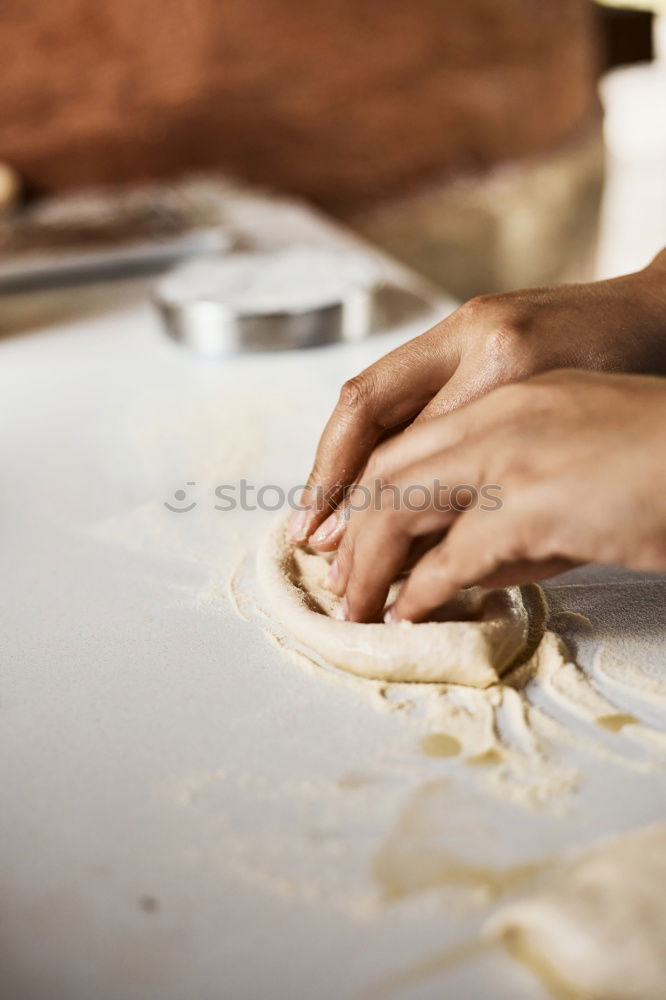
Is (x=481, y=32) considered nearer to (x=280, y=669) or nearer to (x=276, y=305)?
(x=276, y=305)

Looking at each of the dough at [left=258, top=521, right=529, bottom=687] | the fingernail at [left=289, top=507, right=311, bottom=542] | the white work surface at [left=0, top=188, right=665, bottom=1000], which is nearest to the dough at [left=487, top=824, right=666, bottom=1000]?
the white work surface at [left=0, top=188, right=665, bottom=1000]

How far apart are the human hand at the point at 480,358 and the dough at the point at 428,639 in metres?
0.13

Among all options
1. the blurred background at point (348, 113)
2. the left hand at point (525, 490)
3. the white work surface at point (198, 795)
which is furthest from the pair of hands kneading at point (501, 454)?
the blurred background at point (348, 113)

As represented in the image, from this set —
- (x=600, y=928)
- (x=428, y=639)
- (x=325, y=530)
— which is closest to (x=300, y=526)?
(x=325, y=530)

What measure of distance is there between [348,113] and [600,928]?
97.3 inches

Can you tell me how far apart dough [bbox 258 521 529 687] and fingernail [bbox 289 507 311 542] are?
0.31 ft

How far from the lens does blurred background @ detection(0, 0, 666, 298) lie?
2289 mm

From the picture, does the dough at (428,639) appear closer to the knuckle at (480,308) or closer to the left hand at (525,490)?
the left hand at (525,490)

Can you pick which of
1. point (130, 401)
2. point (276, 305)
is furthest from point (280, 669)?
point (276, 305)

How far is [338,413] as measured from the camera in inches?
36.5

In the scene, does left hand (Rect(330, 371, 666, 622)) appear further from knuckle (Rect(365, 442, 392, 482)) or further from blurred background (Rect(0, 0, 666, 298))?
blurred background (Rect(0, 0, 666, 298))

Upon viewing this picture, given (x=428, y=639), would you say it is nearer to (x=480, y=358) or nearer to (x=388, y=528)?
(x=388, y=528)

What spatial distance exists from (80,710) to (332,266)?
1.09 metres

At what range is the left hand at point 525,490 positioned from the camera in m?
0.63
